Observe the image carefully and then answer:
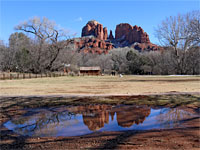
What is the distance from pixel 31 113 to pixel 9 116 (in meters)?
0.78

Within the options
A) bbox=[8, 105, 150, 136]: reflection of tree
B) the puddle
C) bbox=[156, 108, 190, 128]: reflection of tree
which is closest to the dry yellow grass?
bbox=[8, 105, 150, 136]: reflection of tree

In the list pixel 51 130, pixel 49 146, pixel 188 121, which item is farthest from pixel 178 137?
pixel 51 130

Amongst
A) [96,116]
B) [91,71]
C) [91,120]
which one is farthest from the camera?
[91,71]

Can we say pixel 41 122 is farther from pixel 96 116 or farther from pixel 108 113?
pixel 108 113

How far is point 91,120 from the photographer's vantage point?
666 cm

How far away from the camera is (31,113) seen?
7.63 metres

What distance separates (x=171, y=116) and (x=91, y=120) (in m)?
2.60

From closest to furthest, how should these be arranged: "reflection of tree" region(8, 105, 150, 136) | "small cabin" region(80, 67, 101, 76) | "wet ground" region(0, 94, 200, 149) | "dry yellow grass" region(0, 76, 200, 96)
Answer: "wet ground" region(0, 94, 200, 149)
"reflection of tree" region(8, 105, 150, 136)
"dry yellow grass" region(0, 76, 200, 96)
"small cabin" region(80, 67, 101, 76)

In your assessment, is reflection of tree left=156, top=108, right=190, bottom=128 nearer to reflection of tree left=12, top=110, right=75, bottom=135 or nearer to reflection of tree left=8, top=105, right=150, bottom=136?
reflection of tree left=8, top=105, right=150, bottom=136

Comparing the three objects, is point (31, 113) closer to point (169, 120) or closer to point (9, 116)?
point (9, 116)

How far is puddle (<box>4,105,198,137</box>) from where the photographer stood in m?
5.57

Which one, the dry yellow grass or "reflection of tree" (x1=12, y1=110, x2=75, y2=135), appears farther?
the dry yellow grass

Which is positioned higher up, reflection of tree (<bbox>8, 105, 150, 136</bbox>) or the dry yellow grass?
the dry yellow grass

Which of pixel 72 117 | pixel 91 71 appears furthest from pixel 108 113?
pixel 91 71
